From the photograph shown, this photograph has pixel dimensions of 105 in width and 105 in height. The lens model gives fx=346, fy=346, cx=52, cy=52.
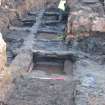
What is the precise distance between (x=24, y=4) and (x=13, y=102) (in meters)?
16.8

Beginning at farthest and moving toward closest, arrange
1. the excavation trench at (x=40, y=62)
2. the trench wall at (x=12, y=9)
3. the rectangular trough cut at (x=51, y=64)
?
the trench wall at (x=12, y=9) < the rectangular trough cut at (x=51, y=64) < the excavation trench at (x=40, y=62)

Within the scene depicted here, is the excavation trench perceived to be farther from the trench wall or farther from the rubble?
the rubble

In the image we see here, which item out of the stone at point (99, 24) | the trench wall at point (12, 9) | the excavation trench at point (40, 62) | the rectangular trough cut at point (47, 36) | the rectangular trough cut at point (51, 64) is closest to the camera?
the excavation trench at point (40, 62)

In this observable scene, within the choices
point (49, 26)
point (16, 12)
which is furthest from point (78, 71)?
point (16, 12)

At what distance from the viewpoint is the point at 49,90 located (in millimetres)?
10992

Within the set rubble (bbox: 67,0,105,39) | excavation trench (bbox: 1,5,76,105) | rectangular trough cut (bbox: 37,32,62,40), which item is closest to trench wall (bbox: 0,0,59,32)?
excavation trench (bbox: 1,5,76,105)

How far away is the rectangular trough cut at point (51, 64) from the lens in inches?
567

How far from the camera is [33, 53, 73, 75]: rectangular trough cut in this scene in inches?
567

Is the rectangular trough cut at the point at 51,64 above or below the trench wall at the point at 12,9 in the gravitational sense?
below

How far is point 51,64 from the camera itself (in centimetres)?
1513

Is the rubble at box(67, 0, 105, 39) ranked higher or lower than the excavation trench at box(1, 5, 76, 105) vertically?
higher

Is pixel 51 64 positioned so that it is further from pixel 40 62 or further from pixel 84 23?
pixel 84 23

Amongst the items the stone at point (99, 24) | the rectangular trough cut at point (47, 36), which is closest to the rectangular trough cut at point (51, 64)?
the stone at point (99, 24)

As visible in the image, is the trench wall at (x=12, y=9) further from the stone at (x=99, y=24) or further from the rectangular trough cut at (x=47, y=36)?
the stone at (x=99, y=24)
